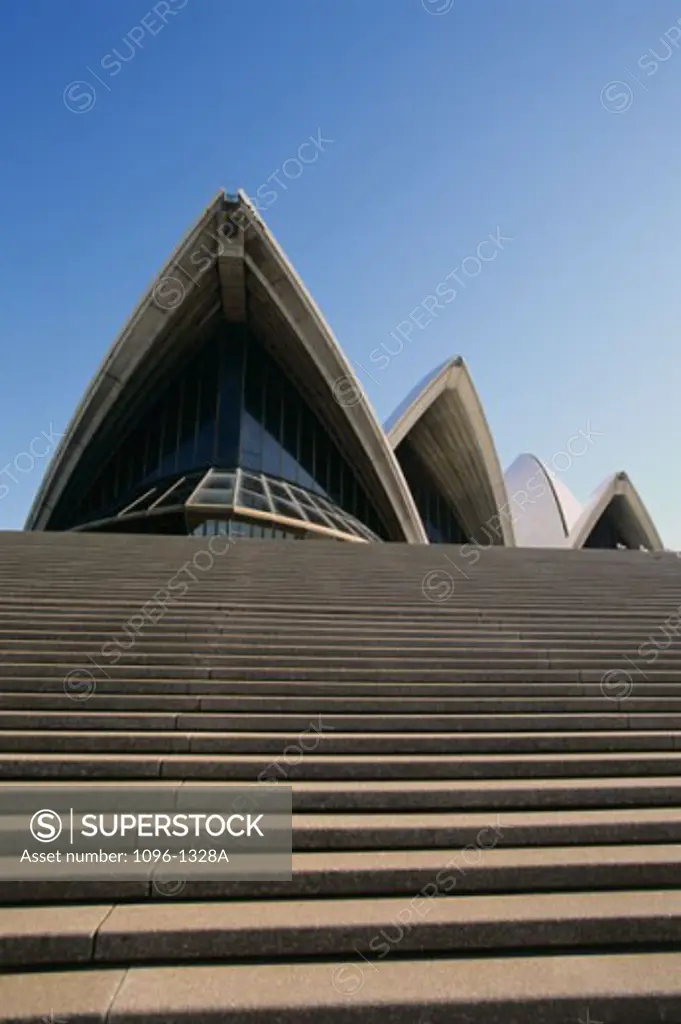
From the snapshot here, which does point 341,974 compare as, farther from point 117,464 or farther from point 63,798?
point 117,464

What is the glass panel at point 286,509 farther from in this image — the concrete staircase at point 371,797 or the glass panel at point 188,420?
the concrete staircase at point 371,797

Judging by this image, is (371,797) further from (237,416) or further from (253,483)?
(237,416)

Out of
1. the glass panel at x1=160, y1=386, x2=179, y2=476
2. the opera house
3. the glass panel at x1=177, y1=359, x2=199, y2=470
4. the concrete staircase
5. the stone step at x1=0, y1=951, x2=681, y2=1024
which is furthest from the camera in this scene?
the glass panel at x1=160, y1=386, x2=179, y2=476

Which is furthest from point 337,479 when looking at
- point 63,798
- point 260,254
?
point 63,798

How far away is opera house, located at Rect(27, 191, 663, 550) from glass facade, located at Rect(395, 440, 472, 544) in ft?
7.79

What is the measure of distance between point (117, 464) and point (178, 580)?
57.7ft

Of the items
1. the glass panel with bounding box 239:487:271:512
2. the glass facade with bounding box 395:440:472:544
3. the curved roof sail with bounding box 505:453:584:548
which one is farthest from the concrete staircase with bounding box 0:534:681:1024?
the curved roof sail with bounding box 505:453:584:548

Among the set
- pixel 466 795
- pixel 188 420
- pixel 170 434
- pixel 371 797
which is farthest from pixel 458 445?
pixel 371 797

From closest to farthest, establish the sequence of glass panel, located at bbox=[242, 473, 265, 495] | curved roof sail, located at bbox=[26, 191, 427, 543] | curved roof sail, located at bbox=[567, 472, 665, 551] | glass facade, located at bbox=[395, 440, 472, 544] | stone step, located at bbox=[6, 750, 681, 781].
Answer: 1. stone step, located at bbox=[6, 750, 681, 781]
2. glass panel, located at bbox=[242, 473, 265, 495]
3. curved roof sail, located at bbox=[26, 191, 427, 543]
4. glass facade, located at bbox=[395, 440, 472, 544]
5. curved roof sail, located at bbox=[567, 472, 665, 551]

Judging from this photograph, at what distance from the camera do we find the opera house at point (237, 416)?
19.4 m

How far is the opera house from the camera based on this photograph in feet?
63.6

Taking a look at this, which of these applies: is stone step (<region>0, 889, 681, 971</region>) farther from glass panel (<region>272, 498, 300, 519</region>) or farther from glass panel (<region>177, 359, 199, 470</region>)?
glass panel (<region>177, 359, 199, 470</region>)

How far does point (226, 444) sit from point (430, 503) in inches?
455

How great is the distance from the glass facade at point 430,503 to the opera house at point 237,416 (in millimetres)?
2376
